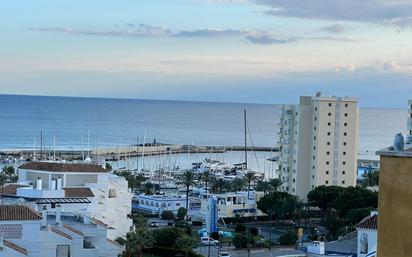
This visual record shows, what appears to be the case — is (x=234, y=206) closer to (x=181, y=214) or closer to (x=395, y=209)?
(x=181, y=214)

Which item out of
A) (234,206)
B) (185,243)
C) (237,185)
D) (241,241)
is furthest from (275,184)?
(185,243)

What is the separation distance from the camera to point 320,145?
255ft

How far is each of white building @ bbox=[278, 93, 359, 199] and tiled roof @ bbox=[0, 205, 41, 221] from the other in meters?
49.2

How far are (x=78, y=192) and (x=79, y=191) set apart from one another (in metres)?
0.17

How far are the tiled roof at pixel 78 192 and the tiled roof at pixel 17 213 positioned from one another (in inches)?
403

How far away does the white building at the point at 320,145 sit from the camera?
255 feet

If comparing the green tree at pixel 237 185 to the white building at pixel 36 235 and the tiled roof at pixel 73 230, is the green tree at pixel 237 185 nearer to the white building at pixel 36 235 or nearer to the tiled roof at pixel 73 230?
the tiled roof at pixel 73 230

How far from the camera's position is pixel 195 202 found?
7194 centimetres

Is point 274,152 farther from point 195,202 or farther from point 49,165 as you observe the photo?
point 49,165

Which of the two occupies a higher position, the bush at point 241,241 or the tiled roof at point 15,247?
the tiled roof at point 15,247

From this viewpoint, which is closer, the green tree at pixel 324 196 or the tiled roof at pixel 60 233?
the tiled roof at pixel 60 233

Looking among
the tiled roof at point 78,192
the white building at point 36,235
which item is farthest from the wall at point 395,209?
the tiled roof at point 78,192

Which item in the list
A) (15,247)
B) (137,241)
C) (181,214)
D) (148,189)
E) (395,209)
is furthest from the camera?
(148,189)

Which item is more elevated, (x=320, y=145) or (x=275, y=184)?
(x=320, y=145)
